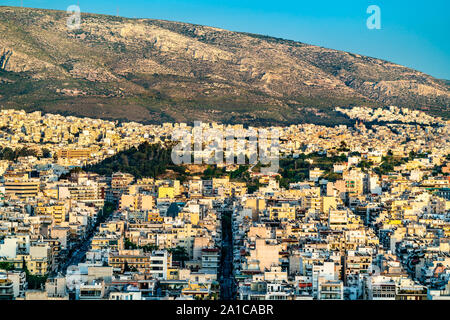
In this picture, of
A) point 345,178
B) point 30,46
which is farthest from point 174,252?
point 30,46

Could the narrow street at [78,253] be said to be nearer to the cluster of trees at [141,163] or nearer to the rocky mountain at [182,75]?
the cluster of trees at [141,163]

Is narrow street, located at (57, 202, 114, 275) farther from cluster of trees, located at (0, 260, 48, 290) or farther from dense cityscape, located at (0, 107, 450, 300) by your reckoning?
cluster of trees, located at (0, 260, 48, 290)

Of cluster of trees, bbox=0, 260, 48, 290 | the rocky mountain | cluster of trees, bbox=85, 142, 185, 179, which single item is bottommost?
cluster of trees, bbox=0, 260, 48, 290

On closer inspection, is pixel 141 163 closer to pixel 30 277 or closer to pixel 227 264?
pixel 227 264

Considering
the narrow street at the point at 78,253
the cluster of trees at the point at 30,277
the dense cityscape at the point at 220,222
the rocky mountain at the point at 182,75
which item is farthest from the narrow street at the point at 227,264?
the rocky mountain at the point at 182,75

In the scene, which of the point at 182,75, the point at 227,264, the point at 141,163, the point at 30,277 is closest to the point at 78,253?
the point at 227,264

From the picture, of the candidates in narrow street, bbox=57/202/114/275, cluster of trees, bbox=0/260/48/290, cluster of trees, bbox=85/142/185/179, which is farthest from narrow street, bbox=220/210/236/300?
cluster of trees, bbox=85/142/185/179
